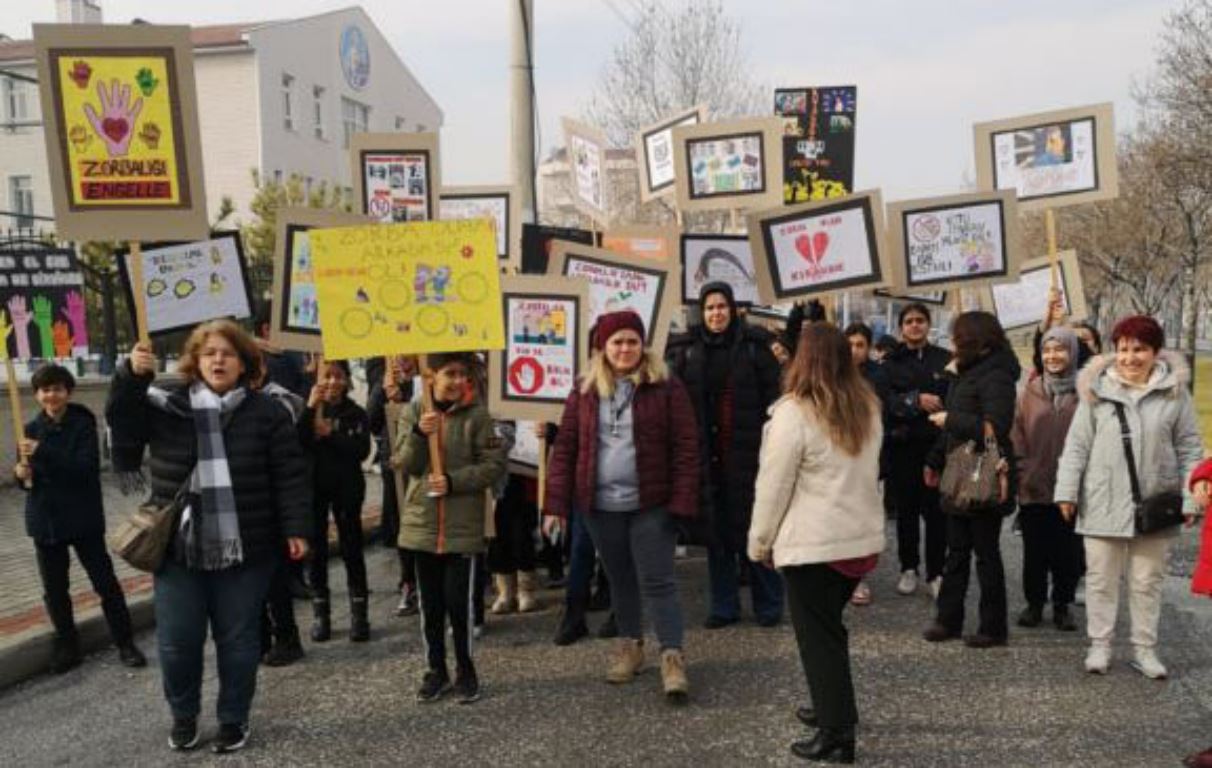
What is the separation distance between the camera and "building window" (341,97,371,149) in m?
38.2

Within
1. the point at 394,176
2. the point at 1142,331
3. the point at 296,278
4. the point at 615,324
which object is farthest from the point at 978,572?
the point at 394,176

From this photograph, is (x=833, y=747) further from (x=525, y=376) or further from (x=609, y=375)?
(x=525, y=376)

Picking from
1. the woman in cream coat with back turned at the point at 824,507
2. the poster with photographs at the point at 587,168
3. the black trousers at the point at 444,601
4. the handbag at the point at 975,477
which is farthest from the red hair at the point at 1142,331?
the poster with photographs at the point at 587,168

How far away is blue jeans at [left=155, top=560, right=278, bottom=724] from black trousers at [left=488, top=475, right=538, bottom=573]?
2108mm

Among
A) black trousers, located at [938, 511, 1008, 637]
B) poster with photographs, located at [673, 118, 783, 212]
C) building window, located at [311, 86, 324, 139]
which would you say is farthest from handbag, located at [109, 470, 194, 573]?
building window, located at [311, 86, 324, 139]

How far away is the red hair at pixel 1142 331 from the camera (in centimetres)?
478

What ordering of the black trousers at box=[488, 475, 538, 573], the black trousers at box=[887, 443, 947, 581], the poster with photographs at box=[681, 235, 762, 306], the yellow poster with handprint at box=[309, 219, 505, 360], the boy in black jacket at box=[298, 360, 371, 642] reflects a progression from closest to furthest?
the yellow poster with handprint at box=[309, 219, 505, 360] → the boy in black jacket at box=[298, 360, 371, 642] → the black trousers at box=[488, 475, 538, 573] → the black trousers at box=[887, 443, 947, 581] → the poster with photographs at box=[681, 235, 762, 306]

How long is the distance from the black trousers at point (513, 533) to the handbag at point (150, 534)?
7.84 feet

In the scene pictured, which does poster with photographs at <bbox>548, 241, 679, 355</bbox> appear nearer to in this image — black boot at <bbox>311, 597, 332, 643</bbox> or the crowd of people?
the crowd of people

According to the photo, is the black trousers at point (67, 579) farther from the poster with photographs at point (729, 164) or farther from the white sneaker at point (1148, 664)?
the white sneaker at point (1148, 664)

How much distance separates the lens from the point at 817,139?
31.5ft

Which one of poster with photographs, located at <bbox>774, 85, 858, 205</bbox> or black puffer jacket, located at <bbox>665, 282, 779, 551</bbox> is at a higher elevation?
poster with photographs, located at <bbox>774, 85, 858, 205</bbox>

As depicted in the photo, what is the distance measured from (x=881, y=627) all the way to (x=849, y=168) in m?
5.23

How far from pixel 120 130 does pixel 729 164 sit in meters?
4.56
